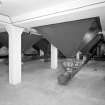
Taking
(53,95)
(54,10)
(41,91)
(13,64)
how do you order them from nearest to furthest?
(54,10) < (53,95) < (41,91) < (13,64)

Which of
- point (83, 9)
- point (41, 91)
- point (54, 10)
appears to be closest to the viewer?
point (83, 9)

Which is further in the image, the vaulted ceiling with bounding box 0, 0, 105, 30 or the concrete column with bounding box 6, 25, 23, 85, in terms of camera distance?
the concrete column with bounding box 6, 25, 23, 85

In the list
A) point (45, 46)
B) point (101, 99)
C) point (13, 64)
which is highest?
point (45, 46)

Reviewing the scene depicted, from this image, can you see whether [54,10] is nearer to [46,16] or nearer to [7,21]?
[46,16]

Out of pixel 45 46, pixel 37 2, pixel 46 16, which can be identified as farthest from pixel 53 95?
pixel 45 46

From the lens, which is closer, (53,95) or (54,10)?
(54,10)

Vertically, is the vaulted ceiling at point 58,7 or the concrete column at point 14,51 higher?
the vaulted ceiling at point 58,7

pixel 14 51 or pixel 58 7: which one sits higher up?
pixel 58 7

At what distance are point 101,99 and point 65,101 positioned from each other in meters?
0.94

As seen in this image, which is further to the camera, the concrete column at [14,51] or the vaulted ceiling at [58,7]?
the concrete column at [14,51]

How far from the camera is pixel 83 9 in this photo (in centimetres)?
221

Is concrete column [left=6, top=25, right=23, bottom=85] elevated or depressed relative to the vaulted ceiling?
depressed

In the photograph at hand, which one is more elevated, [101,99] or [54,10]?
[54,10]

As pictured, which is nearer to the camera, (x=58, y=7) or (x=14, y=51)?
(x=58, y=7)
